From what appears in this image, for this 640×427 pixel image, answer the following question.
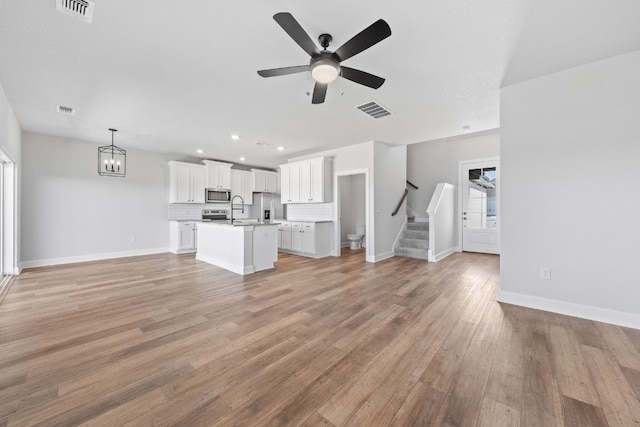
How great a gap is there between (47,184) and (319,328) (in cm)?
661

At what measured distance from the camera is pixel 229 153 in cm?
688

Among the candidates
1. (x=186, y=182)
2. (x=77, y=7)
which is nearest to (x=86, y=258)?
(x=186, y=182)

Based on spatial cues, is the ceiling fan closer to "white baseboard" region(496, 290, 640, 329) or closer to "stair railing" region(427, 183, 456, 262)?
"white baseboard" region(496, 290, 640, 329)

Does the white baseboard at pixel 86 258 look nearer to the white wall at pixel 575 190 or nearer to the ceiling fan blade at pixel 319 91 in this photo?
the ceiling fan blade at pixel 319 91

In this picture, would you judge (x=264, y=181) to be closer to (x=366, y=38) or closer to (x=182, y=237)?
(x=182, y=237)

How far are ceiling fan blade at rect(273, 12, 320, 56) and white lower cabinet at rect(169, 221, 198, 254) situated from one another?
5827 millimetres

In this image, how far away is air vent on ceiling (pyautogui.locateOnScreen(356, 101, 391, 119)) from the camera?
373cm

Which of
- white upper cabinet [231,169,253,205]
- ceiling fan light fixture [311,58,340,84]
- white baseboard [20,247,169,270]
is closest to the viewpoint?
ceiling fan light fixture [311,58,340,84]

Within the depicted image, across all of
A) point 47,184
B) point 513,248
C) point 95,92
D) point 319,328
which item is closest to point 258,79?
point 95,92

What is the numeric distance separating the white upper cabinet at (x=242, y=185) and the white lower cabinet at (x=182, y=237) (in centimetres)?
169

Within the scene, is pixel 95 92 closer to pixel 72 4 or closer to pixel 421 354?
pixel 72 4

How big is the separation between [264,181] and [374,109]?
17.9 ft

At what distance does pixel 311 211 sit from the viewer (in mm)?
7062

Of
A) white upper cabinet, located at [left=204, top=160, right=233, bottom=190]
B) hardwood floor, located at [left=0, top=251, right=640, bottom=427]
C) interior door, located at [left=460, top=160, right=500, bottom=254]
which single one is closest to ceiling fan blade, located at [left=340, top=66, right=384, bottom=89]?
hardwood floor, located at [left=0, top=251, right=640, bottom=427]
